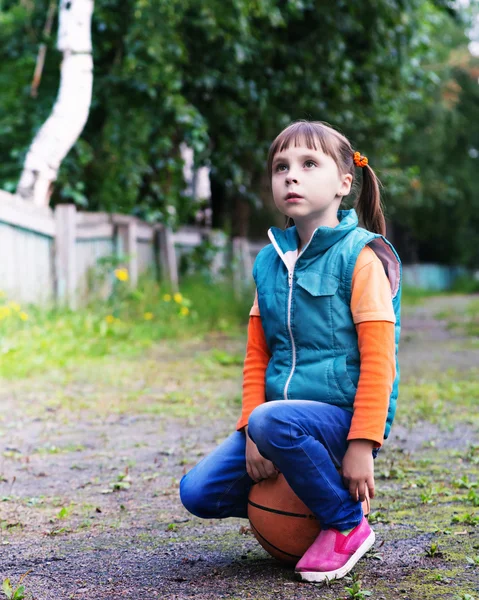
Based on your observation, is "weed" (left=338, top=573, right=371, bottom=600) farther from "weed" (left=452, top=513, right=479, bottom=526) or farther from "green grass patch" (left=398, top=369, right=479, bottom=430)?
"green grass patch" (left=398, top=369, right=479, bottom=430)

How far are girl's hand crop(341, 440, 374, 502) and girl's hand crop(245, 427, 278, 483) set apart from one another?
0.80 ft

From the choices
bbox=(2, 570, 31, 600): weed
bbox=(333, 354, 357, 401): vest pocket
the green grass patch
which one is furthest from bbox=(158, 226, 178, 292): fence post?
bbox=(2, 570, 31, 600): weed

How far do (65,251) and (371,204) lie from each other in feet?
22.5

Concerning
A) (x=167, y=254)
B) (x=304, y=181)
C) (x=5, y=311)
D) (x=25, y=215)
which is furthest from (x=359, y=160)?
(x=167, y=254)

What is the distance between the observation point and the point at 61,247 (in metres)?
9.29

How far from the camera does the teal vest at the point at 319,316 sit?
99.3 inches

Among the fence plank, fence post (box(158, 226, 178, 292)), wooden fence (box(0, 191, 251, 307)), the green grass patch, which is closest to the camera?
the green grass patch

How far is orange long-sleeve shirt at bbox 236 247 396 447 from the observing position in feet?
7.93

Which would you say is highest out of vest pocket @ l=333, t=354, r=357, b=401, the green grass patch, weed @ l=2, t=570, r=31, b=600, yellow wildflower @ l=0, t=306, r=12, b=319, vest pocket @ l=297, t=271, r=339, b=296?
vest pocket @ l=297, t=271, r=339, b=296

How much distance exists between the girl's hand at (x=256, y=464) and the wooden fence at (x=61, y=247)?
225 inches

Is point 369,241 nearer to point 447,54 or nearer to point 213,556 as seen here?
point 213,556

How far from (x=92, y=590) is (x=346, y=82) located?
11.9 m

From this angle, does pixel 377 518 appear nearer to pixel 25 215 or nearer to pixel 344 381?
pixel 344 381

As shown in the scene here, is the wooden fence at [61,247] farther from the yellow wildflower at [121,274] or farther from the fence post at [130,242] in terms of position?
the yellow wildflower at [121,274]
